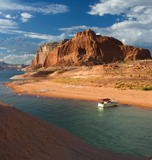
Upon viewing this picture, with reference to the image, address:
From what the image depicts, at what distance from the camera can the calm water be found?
7.86 metres

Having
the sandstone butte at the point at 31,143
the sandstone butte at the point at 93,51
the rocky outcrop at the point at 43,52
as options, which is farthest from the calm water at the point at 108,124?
the rocky outcrop at the point at 43,52

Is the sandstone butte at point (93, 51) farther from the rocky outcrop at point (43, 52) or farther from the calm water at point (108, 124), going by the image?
the calm water at point (108, 124)

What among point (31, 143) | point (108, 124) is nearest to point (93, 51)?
point (108, 124)

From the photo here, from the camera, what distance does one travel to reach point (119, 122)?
1133cm

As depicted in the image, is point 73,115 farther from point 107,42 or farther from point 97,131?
point 107,42

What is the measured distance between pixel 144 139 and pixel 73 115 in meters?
6.26

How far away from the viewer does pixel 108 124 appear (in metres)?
10.9

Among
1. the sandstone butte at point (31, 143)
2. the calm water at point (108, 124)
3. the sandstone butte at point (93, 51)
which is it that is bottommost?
the calm water at point (108, 124)

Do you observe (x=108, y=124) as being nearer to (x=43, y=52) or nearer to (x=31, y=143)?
(x=31, y=143)

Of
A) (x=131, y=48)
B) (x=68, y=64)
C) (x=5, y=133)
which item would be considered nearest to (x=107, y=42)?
(x=131, y=48)

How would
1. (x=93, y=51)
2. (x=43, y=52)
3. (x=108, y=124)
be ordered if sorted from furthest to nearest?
1. (x=43, y=52)
2. (x=93, y=51)
3. (x=108, y=124)

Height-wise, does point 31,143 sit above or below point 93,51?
below

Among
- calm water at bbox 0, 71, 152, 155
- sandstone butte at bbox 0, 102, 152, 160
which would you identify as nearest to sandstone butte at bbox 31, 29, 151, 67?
calm water at bbox 0, 71, 152, 155

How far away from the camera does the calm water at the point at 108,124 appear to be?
7.86 m
